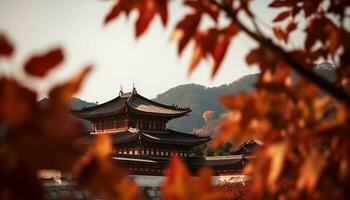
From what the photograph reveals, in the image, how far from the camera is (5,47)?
48 centimetres

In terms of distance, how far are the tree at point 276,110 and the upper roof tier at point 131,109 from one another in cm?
2168

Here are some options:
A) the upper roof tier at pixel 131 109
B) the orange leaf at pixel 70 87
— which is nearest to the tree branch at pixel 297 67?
the orange leaf at pixel 70 87

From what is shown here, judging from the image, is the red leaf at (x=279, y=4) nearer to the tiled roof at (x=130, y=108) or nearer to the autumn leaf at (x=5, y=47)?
the autumn leaf at (x=5, y=47)

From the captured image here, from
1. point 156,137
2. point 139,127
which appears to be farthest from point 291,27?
point 139,127

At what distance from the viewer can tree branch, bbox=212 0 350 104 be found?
726 mm

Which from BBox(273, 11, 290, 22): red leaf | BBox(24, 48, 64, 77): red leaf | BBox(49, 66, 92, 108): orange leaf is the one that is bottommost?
BBox(49, 66, 92, 108): orange leaf

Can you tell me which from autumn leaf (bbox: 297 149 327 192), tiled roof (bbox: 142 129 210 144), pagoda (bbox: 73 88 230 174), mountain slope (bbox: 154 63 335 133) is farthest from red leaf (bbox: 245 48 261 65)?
mountain slope (bbox: 154 63 335 133)

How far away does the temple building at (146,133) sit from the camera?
21281 mm

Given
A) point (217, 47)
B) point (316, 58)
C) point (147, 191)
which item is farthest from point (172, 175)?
point (147, 191)

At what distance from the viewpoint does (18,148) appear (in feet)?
1.45

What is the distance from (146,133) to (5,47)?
22.4 meters

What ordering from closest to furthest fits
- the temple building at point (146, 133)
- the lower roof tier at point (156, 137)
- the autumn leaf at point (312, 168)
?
1. the autumn leaf at point (312, 168)
2. the lower roof tier at point (156, 137)
3. the temple building at point (146, 133)

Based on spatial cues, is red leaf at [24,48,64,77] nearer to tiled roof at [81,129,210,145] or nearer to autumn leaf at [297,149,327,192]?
autumn leaf at [297,149,327,192]

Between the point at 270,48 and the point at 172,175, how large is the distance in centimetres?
30
